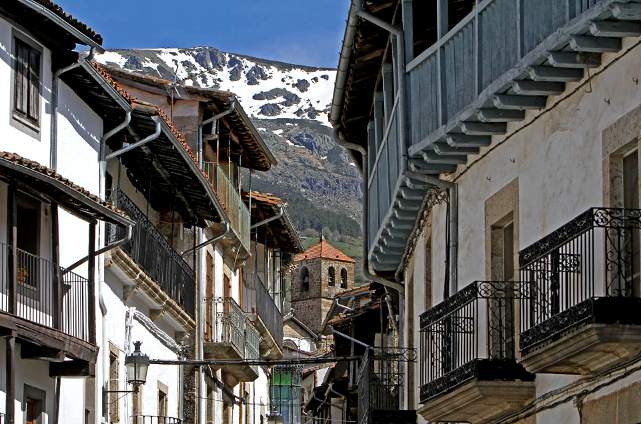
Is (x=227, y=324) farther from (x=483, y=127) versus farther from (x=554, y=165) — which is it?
(x=554, y=165)

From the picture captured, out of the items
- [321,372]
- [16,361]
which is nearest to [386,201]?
[16,361]

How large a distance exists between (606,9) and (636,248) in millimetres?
2113

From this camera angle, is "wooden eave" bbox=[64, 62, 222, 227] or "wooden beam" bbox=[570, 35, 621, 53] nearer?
"wooden beam" bbox=[570, 35, 621, 53]

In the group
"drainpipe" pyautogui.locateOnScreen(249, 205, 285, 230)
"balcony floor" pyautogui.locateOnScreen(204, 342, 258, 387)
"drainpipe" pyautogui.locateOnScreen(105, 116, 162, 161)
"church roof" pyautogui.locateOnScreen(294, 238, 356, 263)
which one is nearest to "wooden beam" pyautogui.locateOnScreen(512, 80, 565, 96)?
"drainpipe" pyautogui.locateOnScreen(105, 116, 162, 161)

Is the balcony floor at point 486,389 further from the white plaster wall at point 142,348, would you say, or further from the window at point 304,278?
the window at point 304,278

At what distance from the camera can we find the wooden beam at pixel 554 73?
17.0m

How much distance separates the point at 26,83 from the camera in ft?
87.1

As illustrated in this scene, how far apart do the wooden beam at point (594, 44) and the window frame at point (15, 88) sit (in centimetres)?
1201

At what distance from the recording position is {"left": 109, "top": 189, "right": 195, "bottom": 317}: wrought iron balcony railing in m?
32.2

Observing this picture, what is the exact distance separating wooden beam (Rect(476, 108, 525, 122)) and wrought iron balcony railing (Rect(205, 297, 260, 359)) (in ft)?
76.3

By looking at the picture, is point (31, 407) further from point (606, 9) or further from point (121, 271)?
point (606, 9)

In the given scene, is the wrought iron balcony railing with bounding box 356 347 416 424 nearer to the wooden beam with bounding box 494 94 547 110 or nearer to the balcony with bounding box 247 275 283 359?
the wooden beam with bounding box 494 94 547 110

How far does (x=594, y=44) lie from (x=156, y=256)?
1962 centimetres

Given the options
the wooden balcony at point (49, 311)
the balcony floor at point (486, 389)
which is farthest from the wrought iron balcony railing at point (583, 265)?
the wooden balcony at point (49, 311)
